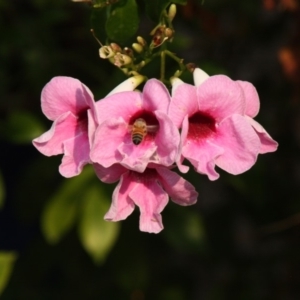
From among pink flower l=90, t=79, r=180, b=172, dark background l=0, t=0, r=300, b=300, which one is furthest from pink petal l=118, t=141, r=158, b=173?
dark background l=0, t=0, r=300, b=300

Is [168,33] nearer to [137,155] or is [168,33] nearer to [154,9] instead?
[154,9]

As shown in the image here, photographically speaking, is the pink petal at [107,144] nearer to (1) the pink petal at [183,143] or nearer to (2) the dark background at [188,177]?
(1) the pink petal at [183,143]

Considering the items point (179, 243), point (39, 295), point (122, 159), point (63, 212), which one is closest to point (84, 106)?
point (122, 159)

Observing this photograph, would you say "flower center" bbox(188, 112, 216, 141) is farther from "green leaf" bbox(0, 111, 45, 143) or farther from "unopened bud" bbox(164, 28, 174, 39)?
"green leaf" bbox(0, 111, 45, 143)

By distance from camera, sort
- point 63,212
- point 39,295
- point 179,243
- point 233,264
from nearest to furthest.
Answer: point 63,212
point 179,243
point 39,295
point 233,264

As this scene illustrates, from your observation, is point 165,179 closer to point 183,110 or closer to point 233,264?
point 183,110

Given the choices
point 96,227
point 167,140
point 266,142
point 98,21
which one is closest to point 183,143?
point 167,140
